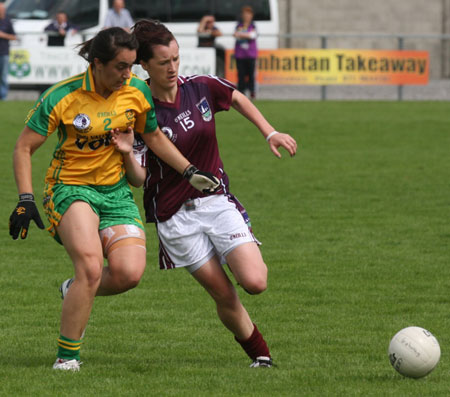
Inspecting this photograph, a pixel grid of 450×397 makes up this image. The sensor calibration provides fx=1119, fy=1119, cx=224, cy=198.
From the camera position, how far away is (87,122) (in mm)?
5746

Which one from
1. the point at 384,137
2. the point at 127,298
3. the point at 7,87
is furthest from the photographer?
the point at 7,87

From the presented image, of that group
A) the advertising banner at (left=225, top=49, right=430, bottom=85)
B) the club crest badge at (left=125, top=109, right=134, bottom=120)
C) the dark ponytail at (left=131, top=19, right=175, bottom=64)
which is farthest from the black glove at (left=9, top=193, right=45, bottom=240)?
the advertising banner at (left=225, top=49, right=430, bottom=85)

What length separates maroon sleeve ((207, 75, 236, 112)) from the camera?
20.1 ft

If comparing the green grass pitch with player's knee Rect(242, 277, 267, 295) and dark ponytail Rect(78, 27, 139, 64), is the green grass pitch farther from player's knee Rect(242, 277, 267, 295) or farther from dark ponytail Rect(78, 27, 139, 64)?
dark ponytail Rect(78, 27, 139, 64)

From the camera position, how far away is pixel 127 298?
26.0 feet

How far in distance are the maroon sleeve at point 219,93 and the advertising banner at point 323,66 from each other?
19.1 meters

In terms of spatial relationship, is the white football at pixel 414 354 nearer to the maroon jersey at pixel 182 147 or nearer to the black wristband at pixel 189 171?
the maroon jersey at pixel 182 147

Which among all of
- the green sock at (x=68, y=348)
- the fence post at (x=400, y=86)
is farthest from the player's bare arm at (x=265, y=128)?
the fence post at (x=400, y=86)

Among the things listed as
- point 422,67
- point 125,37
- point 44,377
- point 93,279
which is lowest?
point 422,67

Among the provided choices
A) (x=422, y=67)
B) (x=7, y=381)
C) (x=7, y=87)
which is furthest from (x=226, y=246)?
(x=422, y=67)

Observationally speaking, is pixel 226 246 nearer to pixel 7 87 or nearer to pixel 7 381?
pixel 7 381

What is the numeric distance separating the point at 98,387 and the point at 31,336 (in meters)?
1.33

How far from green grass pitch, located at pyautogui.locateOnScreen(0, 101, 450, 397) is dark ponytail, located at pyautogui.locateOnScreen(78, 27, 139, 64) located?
1639 mm

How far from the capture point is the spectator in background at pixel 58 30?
24.5m
